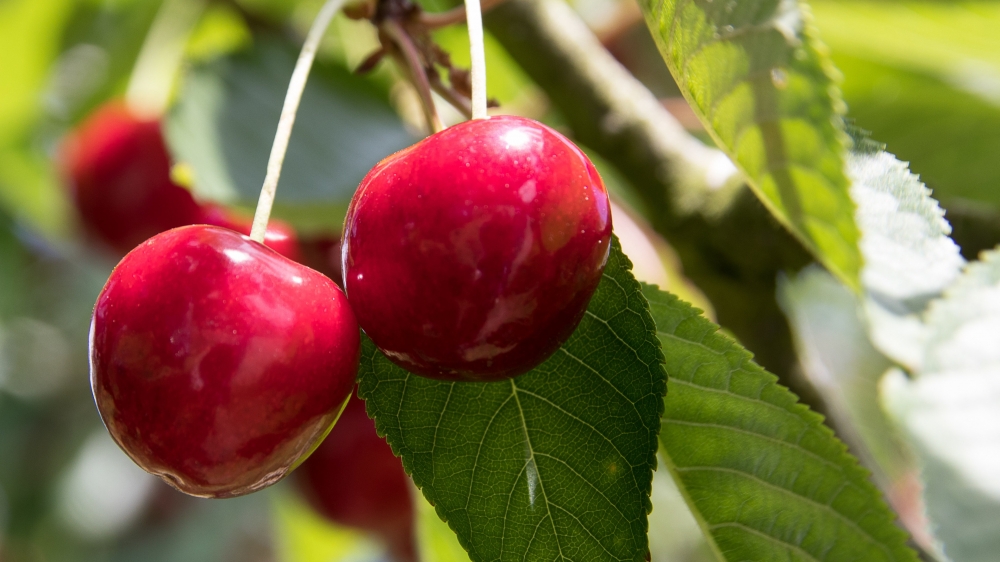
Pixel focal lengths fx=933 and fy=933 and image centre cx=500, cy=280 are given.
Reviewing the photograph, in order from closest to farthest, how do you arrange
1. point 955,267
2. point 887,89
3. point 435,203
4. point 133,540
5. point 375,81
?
point 435,203 → point 955,267 → point 887,89 → point 375,81 → point 133,540

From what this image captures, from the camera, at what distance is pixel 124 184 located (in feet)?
4.42

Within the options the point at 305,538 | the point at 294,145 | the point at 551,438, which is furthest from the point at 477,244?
the point at 305,538

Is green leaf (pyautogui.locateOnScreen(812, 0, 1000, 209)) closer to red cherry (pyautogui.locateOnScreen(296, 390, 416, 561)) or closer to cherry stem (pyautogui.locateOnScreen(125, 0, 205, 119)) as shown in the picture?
red cherry (pyautogui.locateOnScreen(296, 390, 416, 561))

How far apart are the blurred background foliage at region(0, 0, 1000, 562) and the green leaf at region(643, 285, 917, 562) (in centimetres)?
30

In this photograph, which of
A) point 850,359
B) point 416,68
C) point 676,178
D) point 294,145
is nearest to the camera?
point 416,68

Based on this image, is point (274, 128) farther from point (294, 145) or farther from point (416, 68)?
point (416, 68)

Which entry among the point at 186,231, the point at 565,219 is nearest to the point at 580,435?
the point at 565,219

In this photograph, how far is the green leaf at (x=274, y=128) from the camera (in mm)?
1070

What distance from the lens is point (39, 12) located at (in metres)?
1.77

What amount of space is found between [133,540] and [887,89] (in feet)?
9.95

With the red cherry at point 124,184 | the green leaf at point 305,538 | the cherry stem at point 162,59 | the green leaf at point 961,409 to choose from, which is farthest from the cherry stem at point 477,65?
the green leaf at point 305,538

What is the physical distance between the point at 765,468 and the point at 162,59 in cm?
126

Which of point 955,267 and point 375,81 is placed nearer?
point 955,267

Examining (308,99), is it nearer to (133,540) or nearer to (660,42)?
(660,42)
